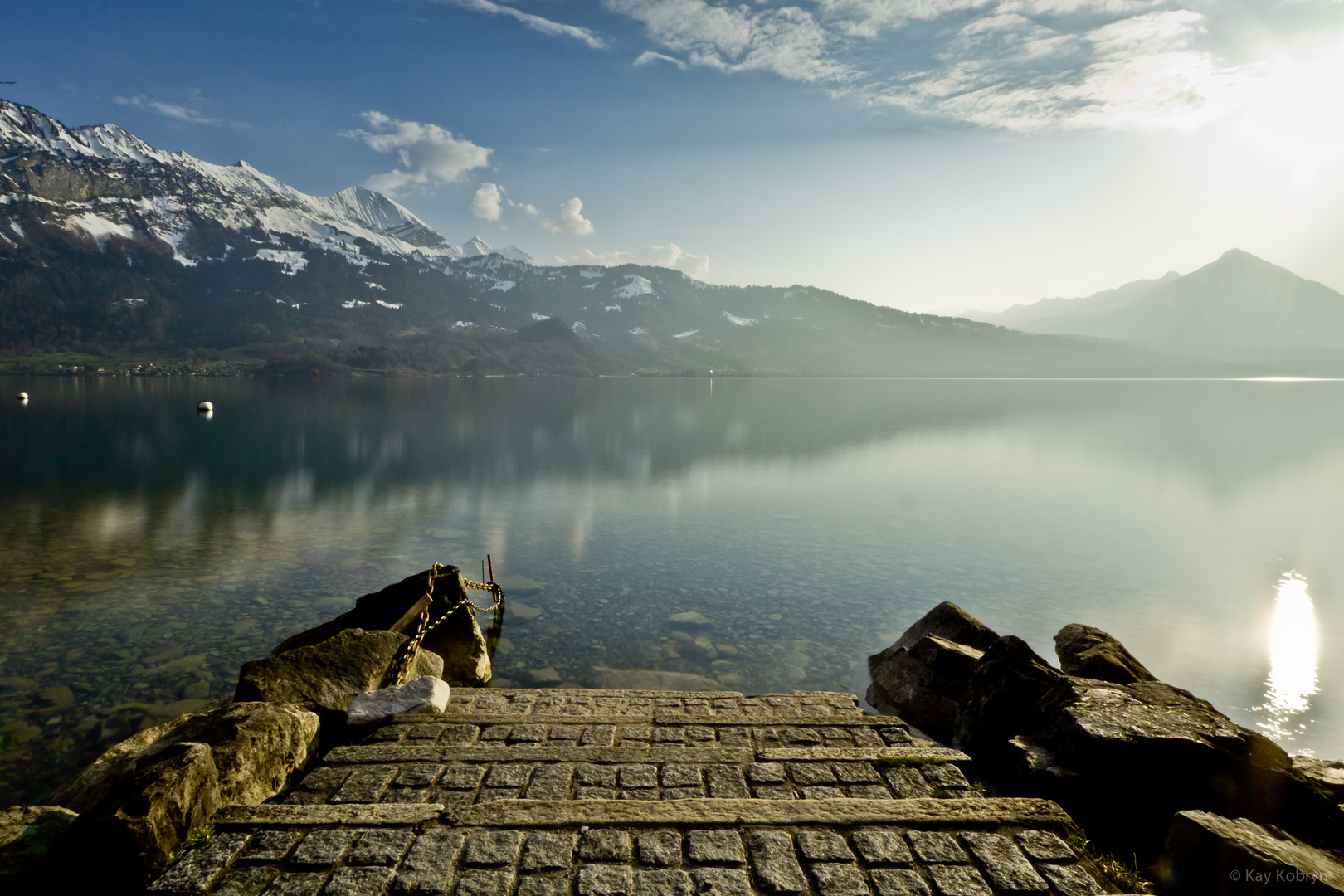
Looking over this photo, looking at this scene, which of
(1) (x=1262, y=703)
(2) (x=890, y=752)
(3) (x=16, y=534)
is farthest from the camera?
(3) (x=16, y=534)

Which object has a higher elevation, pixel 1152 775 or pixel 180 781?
pixel 180 781

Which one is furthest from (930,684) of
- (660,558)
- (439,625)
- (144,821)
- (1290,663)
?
(660,558)

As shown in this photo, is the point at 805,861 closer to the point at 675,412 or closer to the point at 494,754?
the point at 494,754

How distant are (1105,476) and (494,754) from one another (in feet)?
165

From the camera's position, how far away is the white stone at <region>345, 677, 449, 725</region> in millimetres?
8500

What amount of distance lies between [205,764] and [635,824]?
14.3 feet

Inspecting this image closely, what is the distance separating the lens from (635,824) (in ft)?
19.2

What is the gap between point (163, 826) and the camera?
5.63 metres

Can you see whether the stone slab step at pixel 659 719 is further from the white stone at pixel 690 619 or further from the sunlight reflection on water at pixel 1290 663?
the sunlight reflection on water at pixel 1290 663

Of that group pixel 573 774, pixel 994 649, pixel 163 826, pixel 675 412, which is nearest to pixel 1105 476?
pixel 994 649

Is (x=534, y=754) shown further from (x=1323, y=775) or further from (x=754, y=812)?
(x=1323, y=775)

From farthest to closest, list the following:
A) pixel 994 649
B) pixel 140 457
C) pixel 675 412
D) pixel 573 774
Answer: pixel 675 412 → pixel 140 457 → pixel 994 649 → pixel 573 774

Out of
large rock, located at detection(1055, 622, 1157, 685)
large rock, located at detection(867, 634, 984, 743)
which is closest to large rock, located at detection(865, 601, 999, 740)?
large rock, located at detection(867, 634, 984, 743)

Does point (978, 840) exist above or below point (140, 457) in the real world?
above
